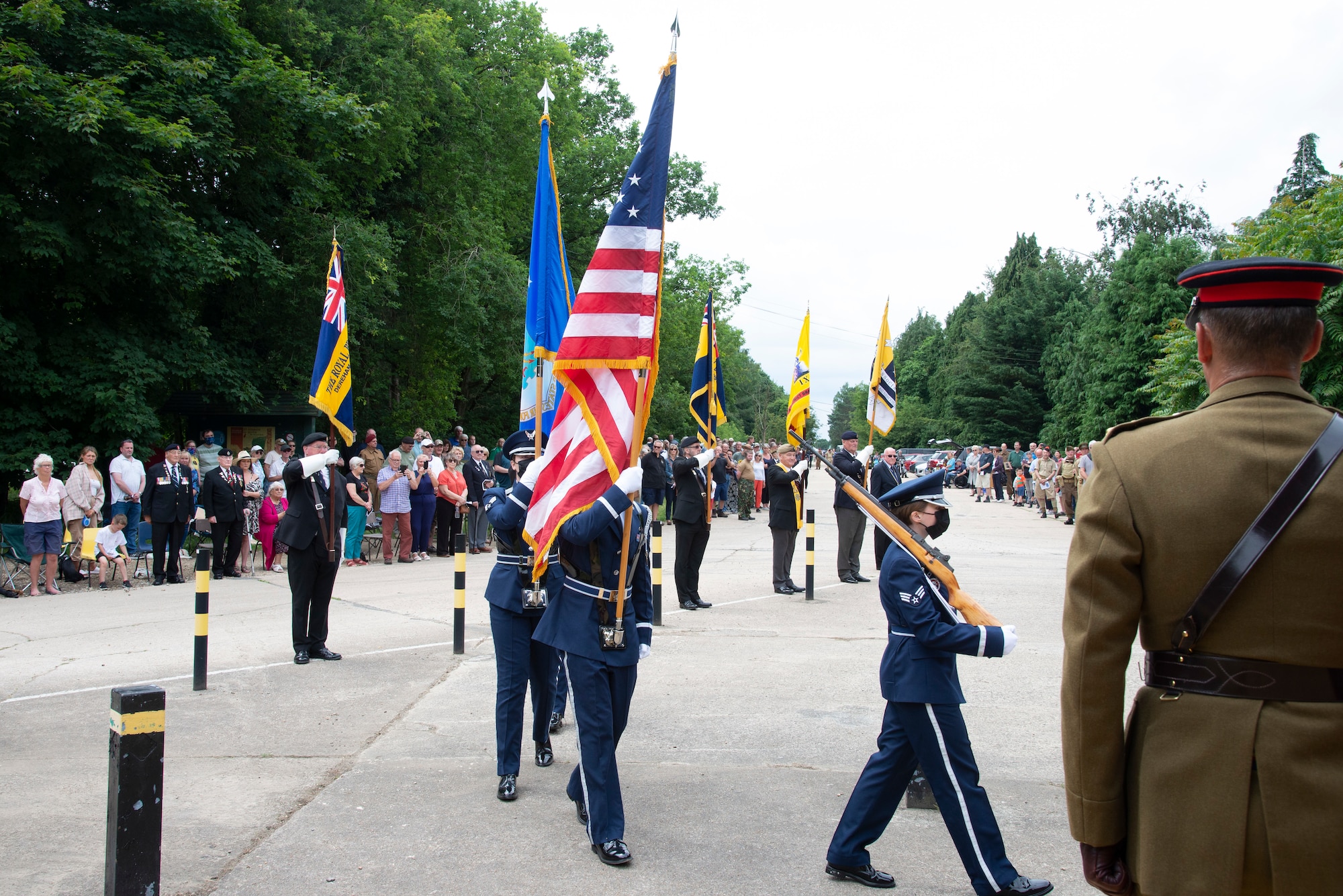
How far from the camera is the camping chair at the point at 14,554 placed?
13.7m

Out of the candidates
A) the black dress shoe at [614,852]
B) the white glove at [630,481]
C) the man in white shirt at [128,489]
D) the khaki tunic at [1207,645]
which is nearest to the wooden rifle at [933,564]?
the white glove at [630,481]

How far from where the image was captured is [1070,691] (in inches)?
87.9

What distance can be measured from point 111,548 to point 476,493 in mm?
6197

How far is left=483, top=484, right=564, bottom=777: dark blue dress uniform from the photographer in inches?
220

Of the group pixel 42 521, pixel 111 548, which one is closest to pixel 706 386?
pixel 111 548

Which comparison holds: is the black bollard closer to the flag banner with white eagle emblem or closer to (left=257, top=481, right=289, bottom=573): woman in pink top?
(left=257, top=481, right=289, bottom=573): woman in pink top

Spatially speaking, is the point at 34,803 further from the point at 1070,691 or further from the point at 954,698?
the point at 1070,691

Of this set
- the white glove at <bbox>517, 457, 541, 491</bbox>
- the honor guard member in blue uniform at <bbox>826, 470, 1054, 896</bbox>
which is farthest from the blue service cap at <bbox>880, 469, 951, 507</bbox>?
the white glove at <bbox>517, 457, 541, 491</bbox>

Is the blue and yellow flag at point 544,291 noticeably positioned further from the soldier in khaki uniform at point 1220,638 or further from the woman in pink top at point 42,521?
the woman in pink top at point 42,521

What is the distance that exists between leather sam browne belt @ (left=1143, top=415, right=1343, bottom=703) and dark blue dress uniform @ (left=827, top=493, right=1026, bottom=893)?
210 centimetres

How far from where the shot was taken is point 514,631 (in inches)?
231

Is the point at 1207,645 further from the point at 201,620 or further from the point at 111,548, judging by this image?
the point at 111,548

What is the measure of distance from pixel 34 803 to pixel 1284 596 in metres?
6.02

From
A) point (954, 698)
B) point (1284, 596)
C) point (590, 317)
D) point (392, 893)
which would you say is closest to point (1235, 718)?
point (1284, 596)
